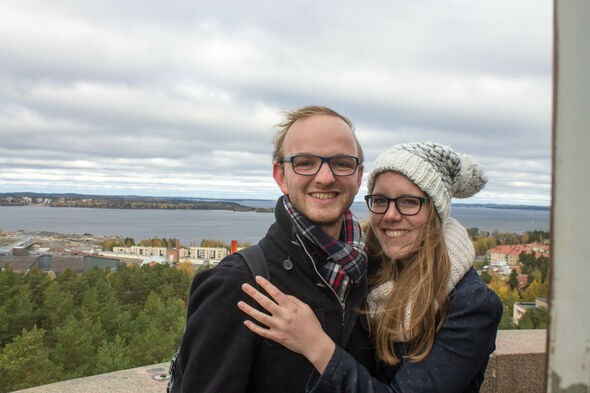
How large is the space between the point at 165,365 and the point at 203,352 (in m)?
3.93

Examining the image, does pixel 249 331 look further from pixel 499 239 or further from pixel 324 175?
pixel 499 239

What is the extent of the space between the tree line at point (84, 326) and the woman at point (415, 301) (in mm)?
10034

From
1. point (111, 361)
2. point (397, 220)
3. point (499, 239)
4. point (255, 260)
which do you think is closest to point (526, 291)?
point (111, 361)

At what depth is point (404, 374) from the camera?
2373mm

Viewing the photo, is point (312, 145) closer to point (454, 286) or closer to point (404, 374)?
point (454, 286)

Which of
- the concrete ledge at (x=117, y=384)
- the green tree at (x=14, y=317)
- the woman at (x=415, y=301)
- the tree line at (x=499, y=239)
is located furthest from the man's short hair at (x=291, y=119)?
the tree line at (x=499, y=239)

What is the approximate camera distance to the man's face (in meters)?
2.61

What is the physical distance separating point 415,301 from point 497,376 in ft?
13.9

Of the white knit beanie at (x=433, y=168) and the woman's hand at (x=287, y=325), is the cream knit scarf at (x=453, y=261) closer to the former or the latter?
the white knit beanie at (x=433, y=168)

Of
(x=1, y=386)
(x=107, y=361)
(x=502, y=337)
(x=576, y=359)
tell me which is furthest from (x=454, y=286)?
(x=1, y=386)

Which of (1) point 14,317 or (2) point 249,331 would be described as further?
(1) point 14,317

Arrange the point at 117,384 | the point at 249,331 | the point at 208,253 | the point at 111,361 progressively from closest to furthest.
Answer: the point at 249,331 < the point at 117,384 < the point at 111,361 < the point at 208,253

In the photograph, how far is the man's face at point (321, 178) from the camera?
2.61 m

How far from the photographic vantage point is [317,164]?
2.65m
